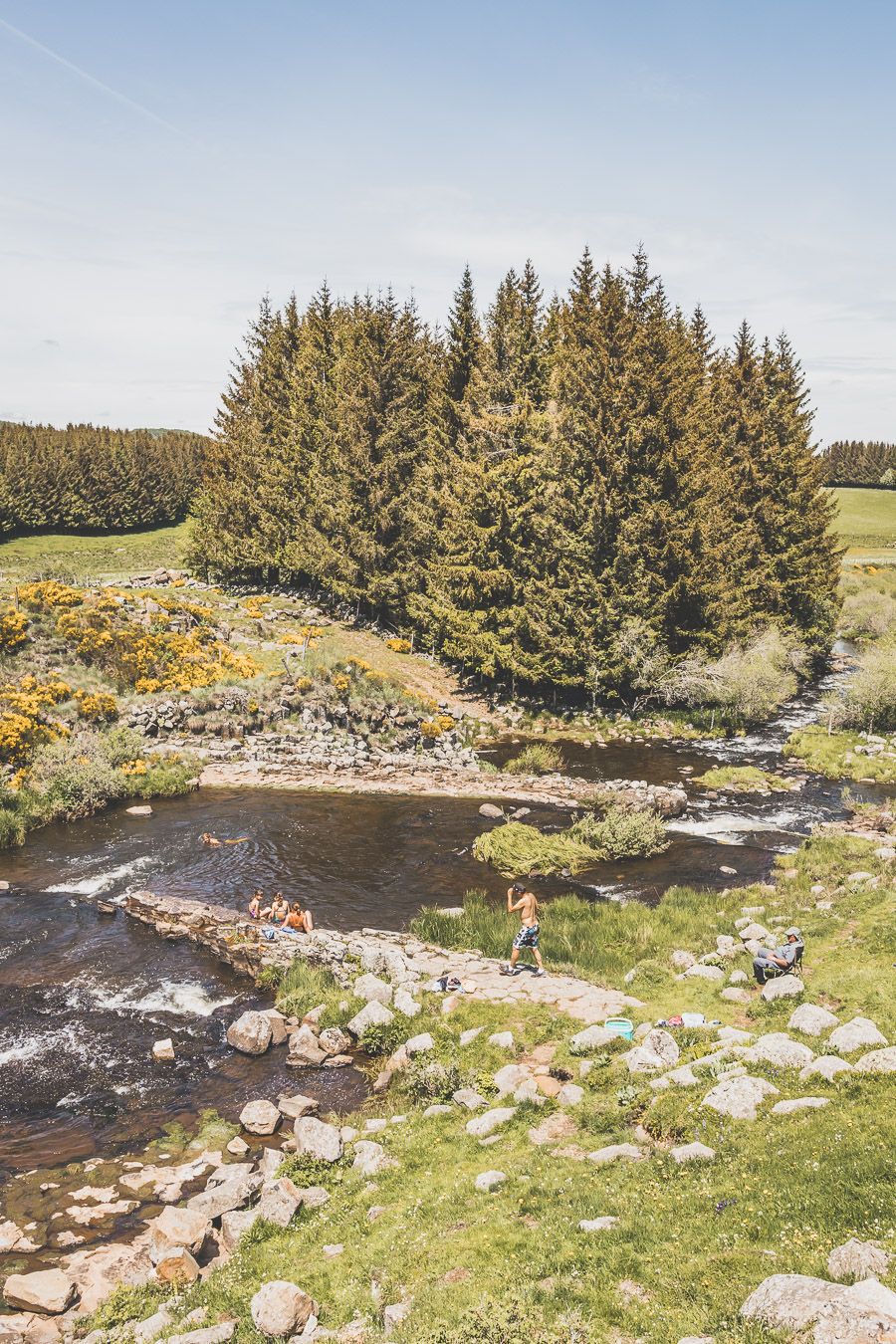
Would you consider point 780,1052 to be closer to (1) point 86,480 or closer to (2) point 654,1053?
(2) point 654,1053

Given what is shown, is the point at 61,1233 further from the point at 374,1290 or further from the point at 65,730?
the point at 65,730

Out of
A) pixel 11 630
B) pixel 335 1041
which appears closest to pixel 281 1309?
pixel 335 1041

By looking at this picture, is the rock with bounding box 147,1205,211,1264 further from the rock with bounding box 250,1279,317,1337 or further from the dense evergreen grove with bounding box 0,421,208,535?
the dense evergreen grove with bounding box 0,421,208,535

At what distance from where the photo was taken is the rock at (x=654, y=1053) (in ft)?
36.6

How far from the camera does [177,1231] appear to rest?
9570 mm

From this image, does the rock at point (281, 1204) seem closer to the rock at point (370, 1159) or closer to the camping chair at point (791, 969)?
the rock at point (370, 1159)

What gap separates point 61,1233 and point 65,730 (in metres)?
23.7

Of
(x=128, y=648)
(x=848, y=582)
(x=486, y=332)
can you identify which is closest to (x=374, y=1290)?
(x=128, y=648)

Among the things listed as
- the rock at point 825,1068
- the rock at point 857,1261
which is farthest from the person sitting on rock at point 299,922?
the rock at point 857,1261

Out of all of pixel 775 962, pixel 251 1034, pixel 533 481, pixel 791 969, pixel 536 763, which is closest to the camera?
pixel 775 962

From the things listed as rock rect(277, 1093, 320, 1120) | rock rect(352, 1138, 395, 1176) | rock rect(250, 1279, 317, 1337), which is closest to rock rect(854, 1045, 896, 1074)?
rock rect(352, 1138, 395, 1176)

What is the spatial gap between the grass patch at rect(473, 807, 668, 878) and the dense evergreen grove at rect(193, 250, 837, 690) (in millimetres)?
17568

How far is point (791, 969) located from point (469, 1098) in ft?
20.9

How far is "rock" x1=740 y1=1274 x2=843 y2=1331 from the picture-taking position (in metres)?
5.36
